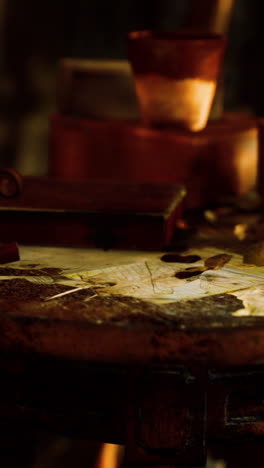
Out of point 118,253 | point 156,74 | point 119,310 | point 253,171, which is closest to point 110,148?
point 156,74

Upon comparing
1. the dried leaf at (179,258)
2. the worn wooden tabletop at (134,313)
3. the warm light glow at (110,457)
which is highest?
the worn wooden tabletop at (134,313)

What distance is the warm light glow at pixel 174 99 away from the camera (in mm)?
1243

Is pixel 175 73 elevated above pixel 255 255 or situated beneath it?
elevated above

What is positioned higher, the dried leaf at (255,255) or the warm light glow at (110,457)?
the dried leaf at (255,255)

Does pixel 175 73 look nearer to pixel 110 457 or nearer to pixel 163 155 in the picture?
pixel 163 155

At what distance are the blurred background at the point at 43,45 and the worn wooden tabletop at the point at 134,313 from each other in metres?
1.03

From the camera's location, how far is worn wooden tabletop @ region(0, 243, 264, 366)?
0.68 meters

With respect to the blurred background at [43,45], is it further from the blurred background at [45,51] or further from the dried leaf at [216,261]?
the dried leaf at [216,261]

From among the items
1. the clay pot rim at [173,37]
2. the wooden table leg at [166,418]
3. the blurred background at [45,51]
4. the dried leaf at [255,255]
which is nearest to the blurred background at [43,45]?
the blurred background at [45,51]

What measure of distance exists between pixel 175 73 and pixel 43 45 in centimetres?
84

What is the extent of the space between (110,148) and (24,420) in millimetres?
749

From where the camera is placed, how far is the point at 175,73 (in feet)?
4.02

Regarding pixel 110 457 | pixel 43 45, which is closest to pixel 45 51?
pixel 43 45

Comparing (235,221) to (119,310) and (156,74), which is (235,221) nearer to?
(156,74)
